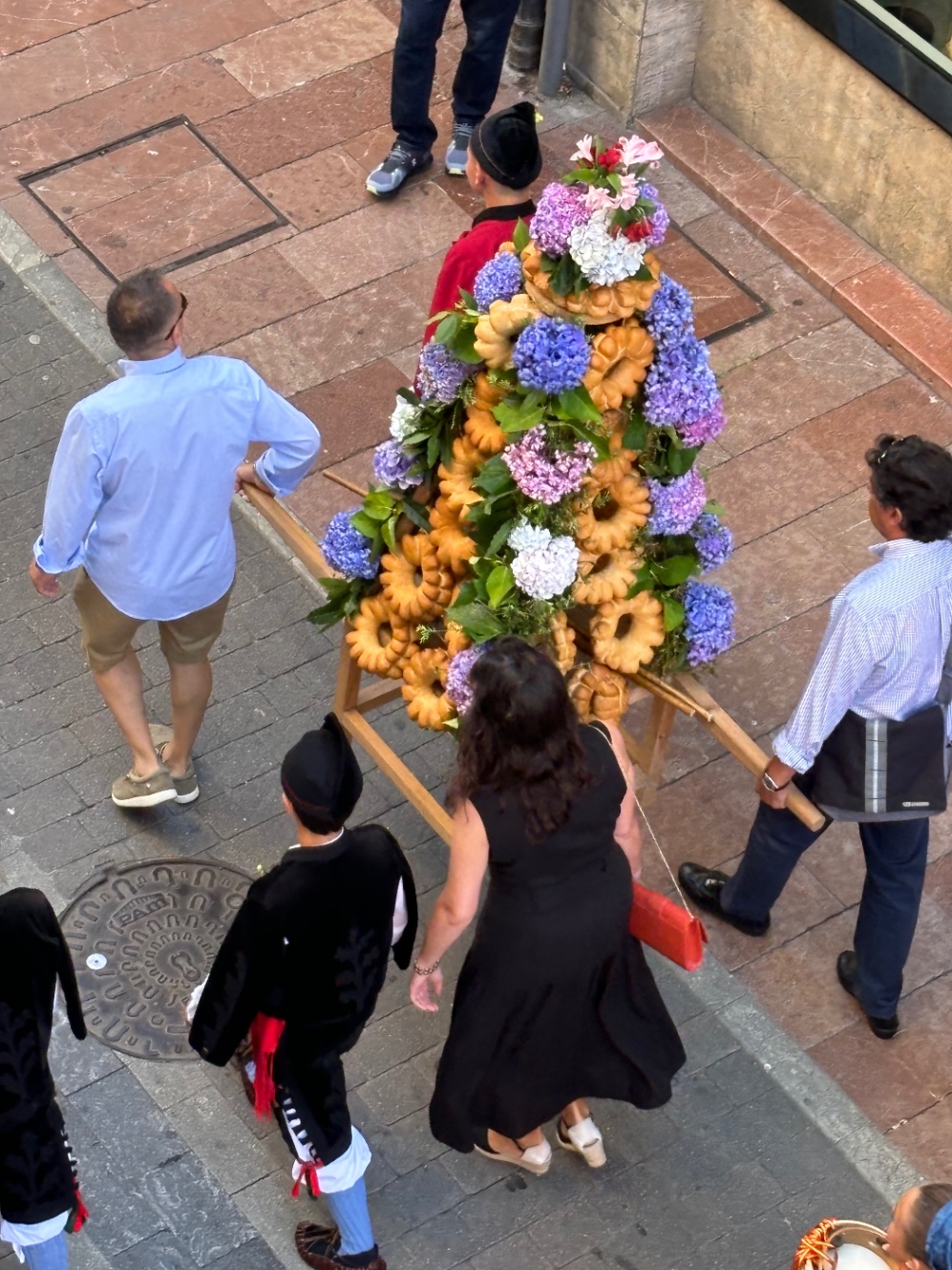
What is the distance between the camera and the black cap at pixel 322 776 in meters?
3.95

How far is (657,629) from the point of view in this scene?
472 cm

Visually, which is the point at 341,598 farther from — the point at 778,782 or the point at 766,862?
the point at 766,862

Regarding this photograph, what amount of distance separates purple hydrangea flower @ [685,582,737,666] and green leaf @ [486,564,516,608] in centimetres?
57

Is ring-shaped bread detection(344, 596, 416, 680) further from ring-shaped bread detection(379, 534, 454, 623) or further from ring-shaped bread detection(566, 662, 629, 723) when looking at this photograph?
ring-shaped bread detection(566, 662, 629, 723)

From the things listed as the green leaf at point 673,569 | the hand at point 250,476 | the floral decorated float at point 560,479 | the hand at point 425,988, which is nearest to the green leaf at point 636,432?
the floral decorated float at point 560,479

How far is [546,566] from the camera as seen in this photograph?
4371mm

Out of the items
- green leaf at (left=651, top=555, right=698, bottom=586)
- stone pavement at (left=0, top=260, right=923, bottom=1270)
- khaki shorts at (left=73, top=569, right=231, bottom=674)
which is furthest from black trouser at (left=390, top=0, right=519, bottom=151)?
green leaf at (left=651, top=555, right=698, bottom=586)

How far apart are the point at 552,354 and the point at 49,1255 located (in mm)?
2531

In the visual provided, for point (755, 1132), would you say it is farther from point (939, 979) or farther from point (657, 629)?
point (657, 629)

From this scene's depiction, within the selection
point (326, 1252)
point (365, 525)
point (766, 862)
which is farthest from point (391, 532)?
point (326, 1252)

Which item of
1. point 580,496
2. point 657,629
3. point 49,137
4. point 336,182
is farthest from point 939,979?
point 49,137

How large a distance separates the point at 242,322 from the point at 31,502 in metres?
1.33

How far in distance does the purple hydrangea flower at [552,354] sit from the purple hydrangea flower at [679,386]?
0.80ft

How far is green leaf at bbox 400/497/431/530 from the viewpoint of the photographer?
4.70 m
